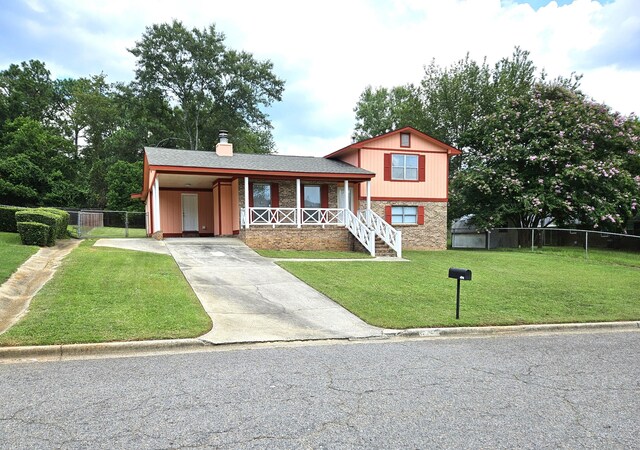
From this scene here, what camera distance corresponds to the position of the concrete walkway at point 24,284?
22.0ft

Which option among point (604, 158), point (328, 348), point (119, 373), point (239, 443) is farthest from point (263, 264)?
point (604, 158)

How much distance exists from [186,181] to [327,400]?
18.2 meters

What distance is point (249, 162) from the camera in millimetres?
19750

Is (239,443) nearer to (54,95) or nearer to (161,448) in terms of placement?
(161,448)

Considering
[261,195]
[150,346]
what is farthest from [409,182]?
[150,346]

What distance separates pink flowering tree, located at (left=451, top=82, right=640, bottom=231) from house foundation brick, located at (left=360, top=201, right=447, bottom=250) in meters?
3.06

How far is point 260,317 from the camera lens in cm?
743

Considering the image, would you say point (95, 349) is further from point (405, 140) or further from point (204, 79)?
point (204, 79)

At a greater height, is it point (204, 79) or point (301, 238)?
point (204, 79)

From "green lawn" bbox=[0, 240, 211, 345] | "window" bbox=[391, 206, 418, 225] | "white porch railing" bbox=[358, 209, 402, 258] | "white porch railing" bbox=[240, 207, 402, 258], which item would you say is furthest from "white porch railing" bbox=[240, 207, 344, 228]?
"green lawn" bbox=[0, 240, 211, 345]

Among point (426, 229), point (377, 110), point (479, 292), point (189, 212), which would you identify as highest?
point (377, 110)

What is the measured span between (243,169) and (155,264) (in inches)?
287

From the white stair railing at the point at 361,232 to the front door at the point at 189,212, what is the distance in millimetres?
8504

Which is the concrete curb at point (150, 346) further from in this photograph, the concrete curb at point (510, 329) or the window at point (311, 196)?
the window at point (311, 196)
